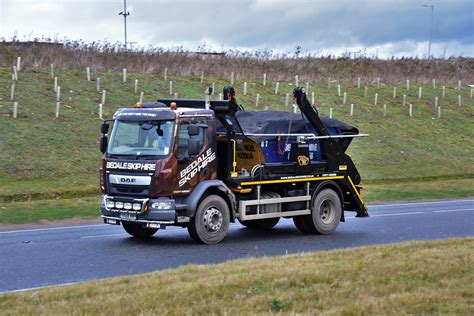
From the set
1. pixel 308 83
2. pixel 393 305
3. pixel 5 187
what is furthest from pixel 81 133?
pixel 393 305

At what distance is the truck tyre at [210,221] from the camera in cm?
1611

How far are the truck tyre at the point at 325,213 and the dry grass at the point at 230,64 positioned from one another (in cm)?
2630

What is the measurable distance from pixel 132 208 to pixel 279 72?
40.4 m

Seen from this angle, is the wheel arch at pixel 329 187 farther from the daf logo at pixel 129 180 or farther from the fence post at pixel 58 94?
the fence post at pixel 58 94

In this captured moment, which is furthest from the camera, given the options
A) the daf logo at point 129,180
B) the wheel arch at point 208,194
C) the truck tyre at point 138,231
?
the truck tyre at point 138,231

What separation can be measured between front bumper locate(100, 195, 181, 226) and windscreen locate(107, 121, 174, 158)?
86 cm

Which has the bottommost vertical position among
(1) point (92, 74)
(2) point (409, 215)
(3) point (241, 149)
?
(2) point (409, 215)

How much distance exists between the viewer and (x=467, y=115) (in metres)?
56.2

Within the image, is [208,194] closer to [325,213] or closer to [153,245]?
[153,245]

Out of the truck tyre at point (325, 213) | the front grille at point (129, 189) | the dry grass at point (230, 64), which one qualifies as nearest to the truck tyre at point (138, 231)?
the front grille at point (129, 189)

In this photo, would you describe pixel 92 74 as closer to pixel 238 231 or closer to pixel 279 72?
pixel 279 72

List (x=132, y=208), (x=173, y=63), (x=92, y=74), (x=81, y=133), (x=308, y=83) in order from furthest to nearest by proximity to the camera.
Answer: (x=308, y=83) → (x=173, y=63) → (x=92, y=74) → (x=81, y=133) → (x=132, y=208)

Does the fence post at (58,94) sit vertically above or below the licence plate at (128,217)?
above

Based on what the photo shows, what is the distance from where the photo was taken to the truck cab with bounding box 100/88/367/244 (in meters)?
15.9
